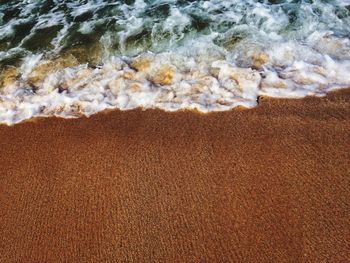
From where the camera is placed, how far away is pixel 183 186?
3.21m

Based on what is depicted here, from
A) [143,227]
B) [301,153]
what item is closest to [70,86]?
[143,227]

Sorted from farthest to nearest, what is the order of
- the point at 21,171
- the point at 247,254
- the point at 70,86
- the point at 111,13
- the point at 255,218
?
the point at 111,13, the point at 70,86, the point at 21,171, the point at 255,218, the point at 247,254

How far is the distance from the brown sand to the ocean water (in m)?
0.27

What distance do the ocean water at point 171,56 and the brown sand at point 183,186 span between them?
267mm

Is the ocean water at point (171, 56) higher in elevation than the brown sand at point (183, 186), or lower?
higher

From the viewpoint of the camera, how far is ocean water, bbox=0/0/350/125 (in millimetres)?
4074

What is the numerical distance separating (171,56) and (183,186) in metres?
1.99

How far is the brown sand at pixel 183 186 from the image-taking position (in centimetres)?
280

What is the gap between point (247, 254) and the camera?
2701mm

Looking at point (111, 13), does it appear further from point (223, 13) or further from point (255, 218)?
point (255, 218)

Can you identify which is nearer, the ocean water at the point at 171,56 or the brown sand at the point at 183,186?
the brown sand at the point at 183,186

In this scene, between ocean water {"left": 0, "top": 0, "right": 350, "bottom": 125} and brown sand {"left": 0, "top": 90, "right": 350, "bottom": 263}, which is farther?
ocean water {"left": 0, "top": 0, "right": 350, "bottom": 125}

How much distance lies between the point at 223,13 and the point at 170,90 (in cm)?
187

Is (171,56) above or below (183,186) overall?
above
